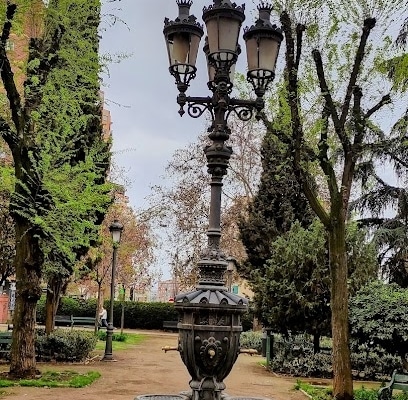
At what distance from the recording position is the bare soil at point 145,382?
11567 mm

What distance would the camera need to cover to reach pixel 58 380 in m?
13.0

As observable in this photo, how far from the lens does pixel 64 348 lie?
17.2 m

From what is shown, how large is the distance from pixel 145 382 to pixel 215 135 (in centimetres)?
875

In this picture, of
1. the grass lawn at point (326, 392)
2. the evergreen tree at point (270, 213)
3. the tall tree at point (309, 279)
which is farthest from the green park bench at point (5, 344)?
the evergreen tree at point (270, 213)

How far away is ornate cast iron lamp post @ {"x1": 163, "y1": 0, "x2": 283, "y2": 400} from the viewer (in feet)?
20.6

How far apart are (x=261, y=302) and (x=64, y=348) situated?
23.5 ft

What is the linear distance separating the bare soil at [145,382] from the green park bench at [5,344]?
3.56ft

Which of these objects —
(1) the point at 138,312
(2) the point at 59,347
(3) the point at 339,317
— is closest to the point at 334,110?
(3) the point at 339,317

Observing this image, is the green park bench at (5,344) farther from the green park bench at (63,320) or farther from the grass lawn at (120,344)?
the green park bench at (63,320)

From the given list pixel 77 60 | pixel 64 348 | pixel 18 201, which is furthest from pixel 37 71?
pixel 64 348

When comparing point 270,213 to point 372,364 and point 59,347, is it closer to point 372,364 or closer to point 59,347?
point 372,364

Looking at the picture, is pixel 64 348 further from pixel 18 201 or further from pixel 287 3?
pixel 287 3

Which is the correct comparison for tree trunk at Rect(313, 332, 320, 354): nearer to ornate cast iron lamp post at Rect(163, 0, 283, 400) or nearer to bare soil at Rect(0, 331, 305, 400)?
bare soil at Rect(0, 331, 305, 400)

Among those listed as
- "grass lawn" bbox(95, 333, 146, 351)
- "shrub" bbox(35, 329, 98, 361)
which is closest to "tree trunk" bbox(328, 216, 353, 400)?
"shrub" bbox(35, 329, 98, 361)
